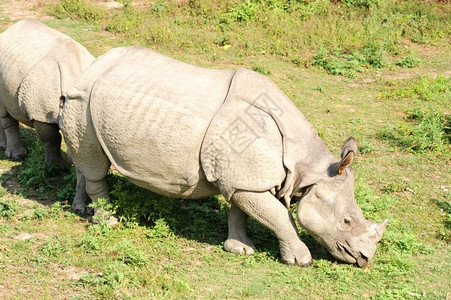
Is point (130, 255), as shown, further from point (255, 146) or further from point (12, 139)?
point (12, 139)

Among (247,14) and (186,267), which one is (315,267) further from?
(247,14)

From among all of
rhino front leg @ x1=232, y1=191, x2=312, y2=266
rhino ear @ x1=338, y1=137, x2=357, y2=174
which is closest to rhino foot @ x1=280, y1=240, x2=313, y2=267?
rhino front leg @ x1=232, y1=191, x2=312, y2=266

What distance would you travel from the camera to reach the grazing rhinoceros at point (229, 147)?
587 centimetres

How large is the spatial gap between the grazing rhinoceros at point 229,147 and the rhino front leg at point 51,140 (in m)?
1.56

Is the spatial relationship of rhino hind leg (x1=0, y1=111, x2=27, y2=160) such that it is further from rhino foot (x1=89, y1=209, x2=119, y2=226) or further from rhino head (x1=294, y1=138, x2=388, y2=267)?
rhino head (x1=294, y1=138, x2=388, y2=267)

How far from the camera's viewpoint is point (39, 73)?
748 cm

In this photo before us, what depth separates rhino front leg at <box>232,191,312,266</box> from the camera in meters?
5.95

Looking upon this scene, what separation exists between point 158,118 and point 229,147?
78 cm

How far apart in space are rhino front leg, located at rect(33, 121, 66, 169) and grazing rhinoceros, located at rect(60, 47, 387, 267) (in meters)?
1.56

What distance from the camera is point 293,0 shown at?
1473 centimetres

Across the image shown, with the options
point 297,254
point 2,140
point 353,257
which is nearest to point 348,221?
point 353,257

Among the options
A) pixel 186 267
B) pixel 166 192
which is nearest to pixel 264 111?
pixel 166 192

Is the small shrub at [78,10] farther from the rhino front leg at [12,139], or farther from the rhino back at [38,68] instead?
the rhino back at [38,68]

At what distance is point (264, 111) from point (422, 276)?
2273mm
